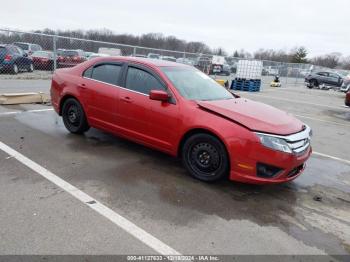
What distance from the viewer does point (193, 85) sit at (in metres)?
5.54

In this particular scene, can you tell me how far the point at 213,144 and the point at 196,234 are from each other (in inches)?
59.6

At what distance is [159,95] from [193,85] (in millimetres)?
789

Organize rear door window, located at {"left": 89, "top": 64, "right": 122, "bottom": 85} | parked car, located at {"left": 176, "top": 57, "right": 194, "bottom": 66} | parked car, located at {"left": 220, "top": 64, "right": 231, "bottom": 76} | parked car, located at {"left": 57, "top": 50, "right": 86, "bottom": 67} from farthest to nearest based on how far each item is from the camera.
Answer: parked car, located at {"left": 220, "top": 64, "right": 231, "bottom": 76}, parked car, located at {"left": 176, "top": 57, "right": 194, "bottom": 66}, parked car, located at {"left": 57, "top": 50, "right": 86, "bottom": 67}, rear door window, located at {"left": 89, "top": 64, "right": 122, "bottom": 85}

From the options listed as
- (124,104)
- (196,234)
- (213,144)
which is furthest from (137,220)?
(124,104)

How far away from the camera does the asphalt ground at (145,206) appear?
326 cm

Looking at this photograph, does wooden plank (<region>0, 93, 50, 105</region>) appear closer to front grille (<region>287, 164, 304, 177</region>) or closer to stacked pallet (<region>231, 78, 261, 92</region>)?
front grille (<region>287, 164, 304, 177</region>)

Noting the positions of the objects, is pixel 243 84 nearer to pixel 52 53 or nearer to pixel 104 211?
pixel 52 53

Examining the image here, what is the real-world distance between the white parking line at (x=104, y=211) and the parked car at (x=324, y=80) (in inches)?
1135

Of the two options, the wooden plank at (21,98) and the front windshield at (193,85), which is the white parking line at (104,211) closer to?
the front windshield at (193,85)

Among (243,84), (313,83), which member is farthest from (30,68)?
(313,83)

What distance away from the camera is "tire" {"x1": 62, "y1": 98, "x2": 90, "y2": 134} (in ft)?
21.0

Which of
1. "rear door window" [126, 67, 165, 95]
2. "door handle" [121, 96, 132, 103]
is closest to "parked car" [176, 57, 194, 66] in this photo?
"rear door window" [126, 67, 165, 95]

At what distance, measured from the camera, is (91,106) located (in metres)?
6.12

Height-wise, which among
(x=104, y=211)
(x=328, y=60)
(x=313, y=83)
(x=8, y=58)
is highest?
(x=328, y=60)
